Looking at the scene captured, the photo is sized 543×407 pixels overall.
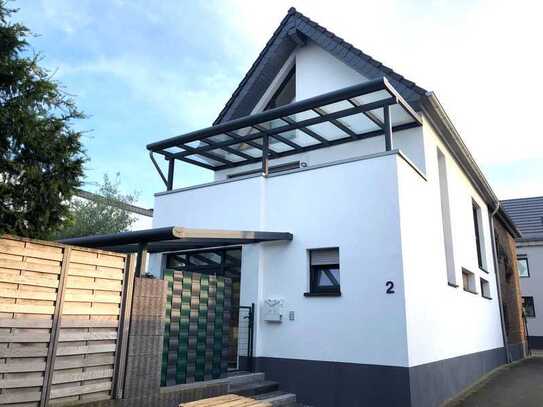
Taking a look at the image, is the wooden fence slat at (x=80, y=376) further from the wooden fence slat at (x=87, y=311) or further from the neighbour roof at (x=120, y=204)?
the neighbour roof at (x=120, y=204)

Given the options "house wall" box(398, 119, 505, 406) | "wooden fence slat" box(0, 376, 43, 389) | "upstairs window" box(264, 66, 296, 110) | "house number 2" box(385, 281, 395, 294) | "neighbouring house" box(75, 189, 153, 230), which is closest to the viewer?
"wooden fence slat" box(0, 376, 43, 389)

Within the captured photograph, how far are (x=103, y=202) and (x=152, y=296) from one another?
13.1 metres

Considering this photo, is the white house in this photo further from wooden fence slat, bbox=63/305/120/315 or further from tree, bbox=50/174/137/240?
tree, bbox=50/174/137/240

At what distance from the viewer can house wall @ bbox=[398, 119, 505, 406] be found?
738 cm

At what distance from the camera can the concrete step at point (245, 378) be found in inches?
285

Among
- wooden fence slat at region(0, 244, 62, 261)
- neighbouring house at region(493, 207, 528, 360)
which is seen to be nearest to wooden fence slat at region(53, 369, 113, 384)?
wooden fence slat at region(0, 244, 62, 261)

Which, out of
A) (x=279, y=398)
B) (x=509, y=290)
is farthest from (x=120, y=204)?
(x=509, y=290)

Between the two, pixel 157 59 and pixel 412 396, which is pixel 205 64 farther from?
pixel 412 396

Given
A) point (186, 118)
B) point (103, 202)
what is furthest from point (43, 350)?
Answer: point (103, 202)

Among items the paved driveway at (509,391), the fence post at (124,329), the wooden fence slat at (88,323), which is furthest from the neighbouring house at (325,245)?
the wooden fence slat at (88,323)

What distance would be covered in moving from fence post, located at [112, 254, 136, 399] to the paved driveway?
6.00 m

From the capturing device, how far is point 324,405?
730cm

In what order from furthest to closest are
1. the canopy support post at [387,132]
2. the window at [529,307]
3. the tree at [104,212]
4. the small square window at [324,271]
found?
the window at [529,307]
the tree at [104,212]
the small square window at [324,271]
the canopy support post at [387,132]

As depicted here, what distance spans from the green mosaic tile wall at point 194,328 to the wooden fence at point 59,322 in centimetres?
110
